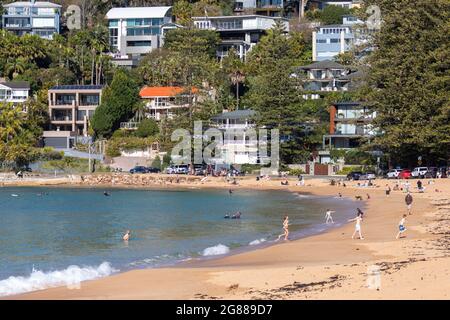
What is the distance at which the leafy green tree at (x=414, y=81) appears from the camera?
68500 millimetres

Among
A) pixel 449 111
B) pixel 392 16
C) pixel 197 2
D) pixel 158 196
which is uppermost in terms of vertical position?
pixel 197 2

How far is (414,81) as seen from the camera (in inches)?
2776

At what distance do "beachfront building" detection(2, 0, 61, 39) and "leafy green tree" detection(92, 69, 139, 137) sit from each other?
31530 millimetres

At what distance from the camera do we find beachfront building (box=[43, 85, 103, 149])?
10569 centimetres

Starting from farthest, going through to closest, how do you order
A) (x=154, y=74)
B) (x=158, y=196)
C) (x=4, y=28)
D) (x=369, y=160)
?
(x=4, y=28) → (x=154, y=74) → (x=369, y=160) → (x=158, y=196)

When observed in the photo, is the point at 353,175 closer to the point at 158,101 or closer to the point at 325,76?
the point at 325,76

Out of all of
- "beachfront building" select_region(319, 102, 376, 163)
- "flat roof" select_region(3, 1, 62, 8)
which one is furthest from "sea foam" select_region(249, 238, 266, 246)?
"flat roof" select_region(3, 1, 62, 8)

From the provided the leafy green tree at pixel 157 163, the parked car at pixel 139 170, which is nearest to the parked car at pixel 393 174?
the leafy green tree at pixel 157 163

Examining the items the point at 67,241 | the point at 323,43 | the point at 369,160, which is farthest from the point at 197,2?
the point at 67,241

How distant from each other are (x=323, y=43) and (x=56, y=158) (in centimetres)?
3843

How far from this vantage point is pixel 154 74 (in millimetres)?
112312

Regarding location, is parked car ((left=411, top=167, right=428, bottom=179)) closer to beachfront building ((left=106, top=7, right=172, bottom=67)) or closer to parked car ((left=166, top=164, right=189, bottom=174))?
parked car ((left=166, top=164, right=189, bottom=174))

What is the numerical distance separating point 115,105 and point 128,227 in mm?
52926
